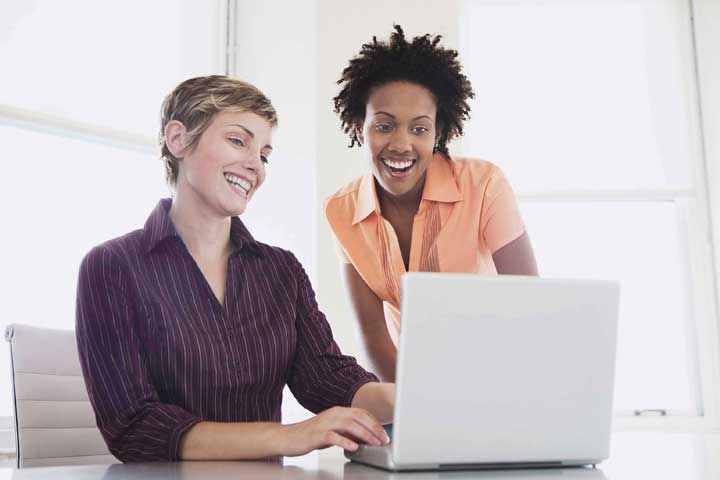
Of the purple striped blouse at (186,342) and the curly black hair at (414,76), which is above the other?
the curly black hair at (414,76)

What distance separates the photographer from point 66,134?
113 inches

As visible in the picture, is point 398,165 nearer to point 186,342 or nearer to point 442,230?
point 442,230

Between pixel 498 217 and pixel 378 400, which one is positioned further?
pixel 498 217

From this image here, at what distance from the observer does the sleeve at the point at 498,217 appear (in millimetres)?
1969

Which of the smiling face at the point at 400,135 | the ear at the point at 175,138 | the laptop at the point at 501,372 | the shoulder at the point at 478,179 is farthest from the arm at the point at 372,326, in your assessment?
the laptop at the point at 501,372

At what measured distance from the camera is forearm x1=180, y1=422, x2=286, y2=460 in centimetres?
122

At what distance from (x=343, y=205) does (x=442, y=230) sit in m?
0.29

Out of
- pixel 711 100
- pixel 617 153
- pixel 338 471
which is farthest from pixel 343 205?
pixel 711 100

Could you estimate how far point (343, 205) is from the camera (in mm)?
2117

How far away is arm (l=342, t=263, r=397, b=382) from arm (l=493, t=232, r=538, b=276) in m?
0.34

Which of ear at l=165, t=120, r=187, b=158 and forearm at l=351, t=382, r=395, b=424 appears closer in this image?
forearm at l=351, t=382, r=395, b=424

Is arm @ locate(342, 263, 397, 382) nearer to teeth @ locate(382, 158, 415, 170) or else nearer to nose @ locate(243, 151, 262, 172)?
teeth @ locate(382, 158, 415, 170)

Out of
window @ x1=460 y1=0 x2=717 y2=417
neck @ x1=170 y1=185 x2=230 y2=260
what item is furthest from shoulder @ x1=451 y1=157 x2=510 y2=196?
window @ x1=460 y1=0 x2=717 y2=417

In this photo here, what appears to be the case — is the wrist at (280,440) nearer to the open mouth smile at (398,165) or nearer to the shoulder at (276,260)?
the shoulder at (276,260)
